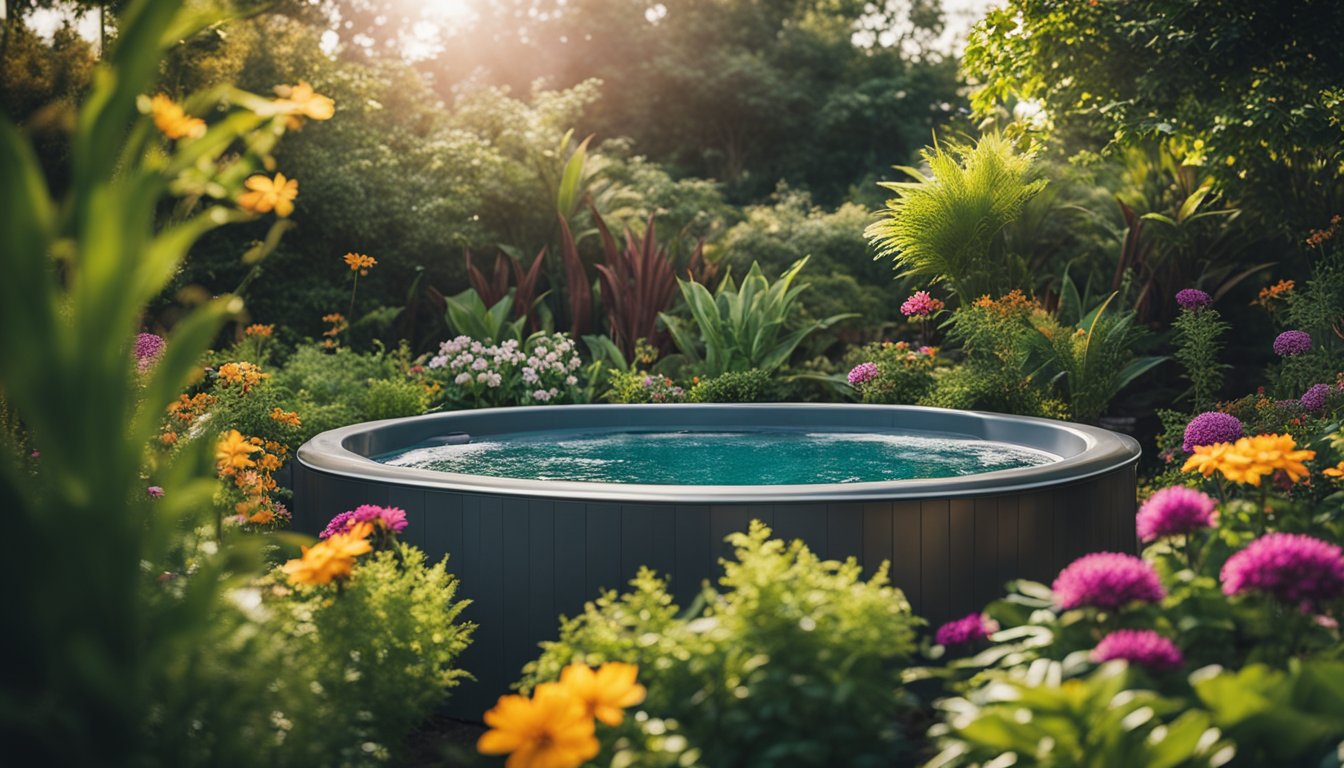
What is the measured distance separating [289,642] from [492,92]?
12995mm

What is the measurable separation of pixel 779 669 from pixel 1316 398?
5060 millimetres

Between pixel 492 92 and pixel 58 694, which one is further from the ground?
pixel 492 92

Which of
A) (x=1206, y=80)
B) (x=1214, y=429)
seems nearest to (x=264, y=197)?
(x=1214, y=429)

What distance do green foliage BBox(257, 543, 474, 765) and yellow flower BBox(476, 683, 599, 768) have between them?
0.35 meters

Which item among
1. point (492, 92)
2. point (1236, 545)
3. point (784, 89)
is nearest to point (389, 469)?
point (1236, 545)

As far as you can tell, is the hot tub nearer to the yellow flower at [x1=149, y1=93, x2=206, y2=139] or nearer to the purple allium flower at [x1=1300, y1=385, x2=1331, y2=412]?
the yellow flower at [x1=149, y1=93, x2=206, y2=139]

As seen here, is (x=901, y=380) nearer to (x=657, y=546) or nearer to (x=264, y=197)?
(x=657, y=546)

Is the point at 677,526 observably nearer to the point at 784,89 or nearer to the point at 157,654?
the point at 157,654

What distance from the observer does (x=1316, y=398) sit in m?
5.66

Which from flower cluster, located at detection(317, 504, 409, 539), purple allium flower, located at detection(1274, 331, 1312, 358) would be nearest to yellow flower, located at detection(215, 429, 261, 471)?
flower cluster, located at detection(317, 504, 409, 539)

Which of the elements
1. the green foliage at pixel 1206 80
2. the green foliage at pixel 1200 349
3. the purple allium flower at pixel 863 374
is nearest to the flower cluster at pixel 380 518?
the purple allium flower at pixel 863 374

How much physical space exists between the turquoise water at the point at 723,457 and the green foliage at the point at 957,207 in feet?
5.49

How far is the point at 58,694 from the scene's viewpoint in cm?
134

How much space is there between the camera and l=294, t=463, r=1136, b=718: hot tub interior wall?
3.15m
